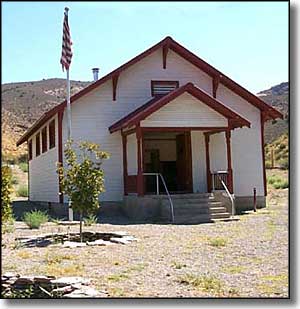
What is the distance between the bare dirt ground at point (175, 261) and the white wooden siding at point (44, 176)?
12.8 ft

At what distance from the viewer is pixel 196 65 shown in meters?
16.5

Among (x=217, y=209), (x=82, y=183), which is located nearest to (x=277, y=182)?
(x=217, y=209)

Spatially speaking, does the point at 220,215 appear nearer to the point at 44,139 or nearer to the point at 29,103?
the point at 44,139

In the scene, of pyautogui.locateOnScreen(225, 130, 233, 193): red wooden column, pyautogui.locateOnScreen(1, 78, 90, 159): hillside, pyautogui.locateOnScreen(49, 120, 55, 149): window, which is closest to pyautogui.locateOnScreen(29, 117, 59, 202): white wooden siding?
pyautogui.locateOnScreen(49, 120, 55, 149): window

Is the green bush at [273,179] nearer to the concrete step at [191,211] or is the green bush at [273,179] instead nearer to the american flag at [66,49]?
the concrete step at [191,211]

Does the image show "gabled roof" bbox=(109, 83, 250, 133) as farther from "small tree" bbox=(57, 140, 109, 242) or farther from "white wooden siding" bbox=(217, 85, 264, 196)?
"small tree" bbox=(57, 140, 109, 242)

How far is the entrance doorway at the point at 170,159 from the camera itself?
52.9 ft

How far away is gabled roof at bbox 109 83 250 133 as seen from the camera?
14488 millimetres

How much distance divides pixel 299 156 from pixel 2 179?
3.04m

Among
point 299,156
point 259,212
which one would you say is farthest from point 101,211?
point 299,156

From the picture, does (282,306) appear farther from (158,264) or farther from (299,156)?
(158,264)

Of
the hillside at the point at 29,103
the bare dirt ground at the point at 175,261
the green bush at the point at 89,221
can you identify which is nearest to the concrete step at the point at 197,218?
the bare dirt ground at the point at 175,261

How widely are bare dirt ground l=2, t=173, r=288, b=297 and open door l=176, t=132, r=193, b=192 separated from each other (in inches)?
166

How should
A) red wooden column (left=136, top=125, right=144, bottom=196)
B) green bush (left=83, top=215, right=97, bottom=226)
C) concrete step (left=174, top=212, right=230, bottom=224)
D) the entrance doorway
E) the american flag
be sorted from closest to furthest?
1. the american flag
2. green bush (left=83, top=215, right=97, bottom=226)
3. concrete step (left=174, top=212, right=230, bottom=224)
4. red wooden column (left=136, top=125, right=144, bottom=196)
5. the entrance doorway
